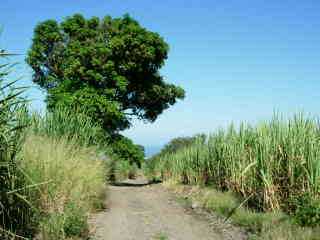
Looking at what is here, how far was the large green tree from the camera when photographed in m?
27.5

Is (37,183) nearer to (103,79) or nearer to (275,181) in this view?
(275,181)

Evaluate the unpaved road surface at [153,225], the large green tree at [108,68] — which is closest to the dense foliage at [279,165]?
A: the unpaved road surface at [153,225]

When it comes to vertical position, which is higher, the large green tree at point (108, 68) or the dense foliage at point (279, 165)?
the large green tree at point (108, 68)

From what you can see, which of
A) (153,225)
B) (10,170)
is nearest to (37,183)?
(10,170)

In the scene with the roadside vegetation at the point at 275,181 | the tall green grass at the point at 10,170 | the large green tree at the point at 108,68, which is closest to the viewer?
the tall green grass at the point at 10,170

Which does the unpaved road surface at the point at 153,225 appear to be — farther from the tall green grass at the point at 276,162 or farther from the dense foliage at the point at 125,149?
the dense foliage at the point at 125,149

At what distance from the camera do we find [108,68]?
28.1 meters

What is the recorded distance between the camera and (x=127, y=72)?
2980 centimetres

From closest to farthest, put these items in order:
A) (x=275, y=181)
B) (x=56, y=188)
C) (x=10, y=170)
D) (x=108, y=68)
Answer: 1. (x=10, y=170)
2. (x=56, y=188)
3. (x=275, y=181)
4. (x=108, y=68)

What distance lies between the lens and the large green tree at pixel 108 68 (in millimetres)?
27547

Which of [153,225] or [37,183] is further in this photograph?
[153,225]

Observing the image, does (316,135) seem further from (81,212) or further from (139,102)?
(139,102)

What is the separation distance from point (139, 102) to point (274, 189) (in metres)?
21.2

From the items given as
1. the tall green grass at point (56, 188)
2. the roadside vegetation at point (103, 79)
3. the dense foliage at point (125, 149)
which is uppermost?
the roadside vegetation at point (103, 79)
